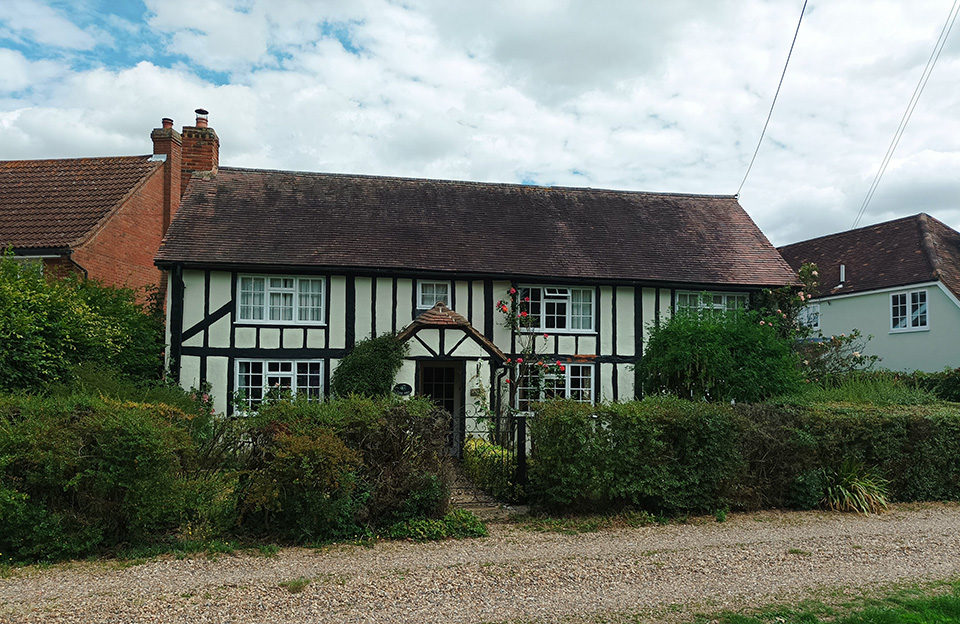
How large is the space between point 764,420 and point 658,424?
5.90ft

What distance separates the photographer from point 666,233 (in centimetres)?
1897

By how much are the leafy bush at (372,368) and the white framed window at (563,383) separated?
9.97 feet

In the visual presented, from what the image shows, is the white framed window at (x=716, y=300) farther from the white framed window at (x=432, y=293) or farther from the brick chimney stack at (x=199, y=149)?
the brick chimney stack at (x=199, y=149)

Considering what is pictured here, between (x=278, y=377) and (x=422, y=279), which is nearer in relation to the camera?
(x=278, y=377)

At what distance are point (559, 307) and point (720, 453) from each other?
25.9 ft

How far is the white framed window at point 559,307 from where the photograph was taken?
1655cm

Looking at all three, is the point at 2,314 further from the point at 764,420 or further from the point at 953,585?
the point at 953,585

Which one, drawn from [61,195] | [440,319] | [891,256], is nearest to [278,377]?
[440,319]

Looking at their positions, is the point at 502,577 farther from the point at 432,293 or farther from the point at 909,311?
the point at 909,311

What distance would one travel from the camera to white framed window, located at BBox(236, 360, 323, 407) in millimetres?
15242

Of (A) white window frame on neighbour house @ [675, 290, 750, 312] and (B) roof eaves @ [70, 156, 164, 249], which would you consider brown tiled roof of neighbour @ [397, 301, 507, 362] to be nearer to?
(A) white window frame on neighbour house @ [675, 290, 750, 312]

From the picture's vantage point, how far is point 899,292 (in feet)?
74.6

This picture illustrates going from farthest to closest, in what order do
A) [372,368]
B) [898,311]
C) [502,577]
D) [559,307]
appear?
[898,311], [559,307], [372,368], [502,577]

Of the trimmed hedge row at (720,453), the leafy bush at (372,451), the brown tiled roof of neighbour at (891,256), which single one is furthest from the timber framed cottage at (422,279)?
the brown tiled roof of neighbour at (891,256)
